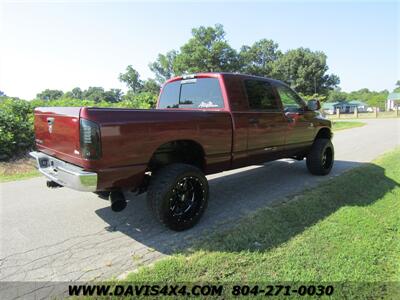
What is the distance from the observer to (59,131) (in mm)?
3518

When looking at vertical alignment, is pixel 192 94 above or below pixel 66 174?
above

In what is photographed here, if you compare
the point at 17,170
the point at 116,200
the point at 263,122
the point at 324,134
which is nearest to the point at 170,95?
the point at 263,122

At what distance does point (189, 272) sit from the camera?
287 cm

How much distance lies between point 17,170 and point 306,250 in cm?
707

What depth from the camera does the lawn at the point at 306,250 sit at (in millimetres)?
2811

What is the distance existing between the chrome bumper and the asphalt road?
0.73 meters

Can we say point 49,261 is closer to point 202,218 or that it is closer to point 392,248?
point 202,218

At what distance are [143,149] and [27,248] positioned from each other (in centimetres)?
173

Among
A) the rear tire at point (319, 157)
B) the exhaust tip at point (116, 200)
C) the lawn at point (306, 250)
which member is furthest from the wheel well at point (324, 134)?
the exhaust tip at point (116, 200)

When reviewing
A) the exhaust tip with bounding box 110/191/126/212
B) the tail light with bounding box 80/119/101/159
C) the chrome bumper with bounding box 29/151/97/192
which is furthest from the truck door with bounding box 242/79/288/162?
the chrome bumper with bounding box 29/151/97/192

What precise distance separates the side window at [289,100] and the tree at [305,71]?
51414mm

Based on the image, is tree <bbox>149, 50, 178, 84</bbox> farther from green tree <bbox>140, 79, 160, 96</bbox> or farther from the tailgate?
the tailgate

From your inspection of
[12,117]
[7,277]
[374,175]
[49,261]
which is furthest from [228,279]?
[12,117]

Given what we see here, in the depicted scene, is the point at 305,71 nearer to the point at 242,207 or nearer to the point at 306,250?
the point at 242,207
